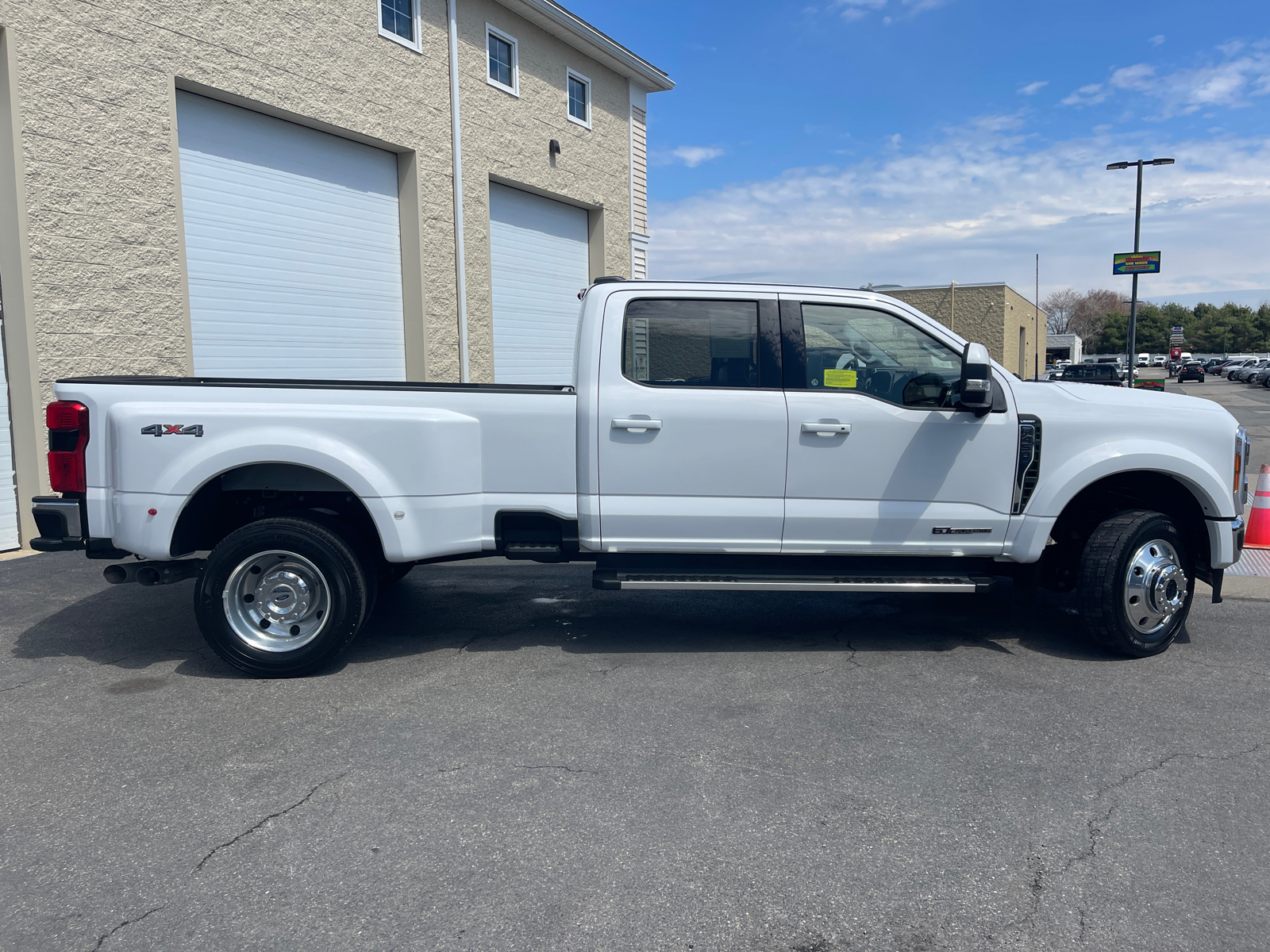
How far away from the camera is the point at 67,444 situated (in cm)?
486

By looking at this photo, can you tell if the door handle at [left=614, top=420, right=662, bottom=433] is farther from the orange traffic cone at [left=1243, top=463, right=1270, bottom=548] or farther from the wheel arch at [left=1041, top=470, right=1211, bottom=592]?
the orange traffic cone at [left=1243, top=463, right=1270, bottom=548]

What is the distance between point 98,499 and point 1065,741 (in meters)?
4.96

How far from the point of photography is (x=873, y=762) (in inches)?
156

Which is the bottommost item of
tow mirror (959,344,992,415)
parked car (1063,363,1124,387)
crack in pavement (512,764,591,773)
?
crack in pavement (512,764,591,773)

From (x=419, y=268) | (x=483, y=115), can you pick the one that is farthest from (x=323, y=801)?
(x=483, y=115)

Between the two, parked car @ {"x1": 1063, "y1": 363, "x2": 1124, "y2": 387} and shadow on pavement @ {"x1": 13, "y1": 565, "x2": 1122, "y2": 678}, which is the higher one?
parked car @ {"x1": 1063, "y1": 363, "x2": 1124, "y2": 387}

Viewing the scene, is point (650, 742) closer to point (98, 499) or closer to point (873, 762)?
point (873, 762)

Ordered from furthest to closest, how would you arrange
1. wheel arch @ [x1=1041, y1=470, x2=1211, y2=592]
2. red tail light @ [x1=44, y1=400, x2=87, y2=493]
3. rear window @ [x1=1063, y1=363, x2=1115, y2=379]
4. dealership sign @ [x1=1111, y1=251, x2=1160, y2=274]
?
rear window @ [x1=1063, y1=363, x2=1115, y2=379] < dealership sign @ [x1=1111, y1=251, x2=1160, y2=274] < wheel arch @ [x1=1041, y1=470, x2=1211, y2=592] < red tail light @ [x1=44, y1=400, x2=87, y2=493]

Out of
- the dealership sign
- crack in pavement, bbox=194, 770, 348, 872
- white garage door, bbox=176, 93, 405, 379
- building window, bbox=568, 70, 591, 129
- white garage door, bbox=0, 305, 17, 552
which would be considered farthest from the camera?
the dealership sign

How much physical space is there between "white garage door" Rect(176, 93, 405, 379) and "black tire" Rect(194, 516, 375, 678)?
20.0ft

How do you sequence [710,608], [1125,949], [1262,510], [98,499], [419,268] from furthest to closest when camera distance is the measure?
1. [419,268]
2. [1262,510]
3. [710,608]
4. [98,499]
5. [1125,949]

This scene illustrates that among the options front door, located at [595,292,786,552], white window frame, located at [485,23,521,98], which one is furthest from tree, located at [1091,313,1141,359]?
front door, located at [595,292,786,552]

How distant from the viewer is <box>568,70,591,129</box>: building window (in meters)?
16.1

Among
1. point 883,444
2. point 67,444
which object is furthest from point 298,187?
point 883,444
